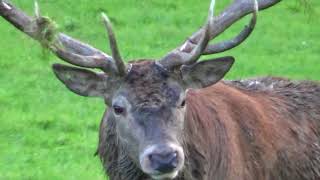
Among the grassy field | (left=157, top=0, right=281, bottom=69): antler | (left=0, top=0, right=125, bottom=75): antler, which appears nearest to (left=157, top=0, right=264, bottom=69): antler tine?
(left=157, top=0, right=281, bottom=69): antler

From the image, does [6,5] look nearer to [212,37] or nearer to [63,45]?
[63,45]

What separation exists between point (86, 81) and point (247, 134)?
1440 mm

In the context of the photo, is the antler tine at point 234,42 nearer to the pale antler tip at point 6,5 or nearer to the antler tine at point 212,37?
the antler tine at point 212,37

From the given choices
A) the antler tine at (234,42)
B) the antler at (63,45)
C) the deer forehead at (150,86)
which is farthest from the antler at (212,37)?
the antler at (63,45)

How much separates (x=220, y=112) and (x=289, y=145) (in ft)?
2.77

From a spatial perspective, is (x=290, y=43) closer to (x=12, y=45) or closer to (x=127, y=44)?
(x=127, y=44)

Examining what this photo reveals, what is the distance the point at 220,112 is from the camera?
8.78 meters

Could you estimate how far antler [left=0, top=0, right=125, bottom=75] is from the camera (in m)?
8.23

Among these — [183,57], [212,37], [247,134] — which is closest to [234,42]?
[212,37]

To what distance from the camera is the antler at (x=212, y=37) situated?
8147 mm

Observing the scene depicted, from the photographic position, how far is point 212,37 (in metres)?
8.85

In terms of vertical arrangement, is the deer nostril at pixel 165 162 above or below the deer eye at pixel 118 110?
below

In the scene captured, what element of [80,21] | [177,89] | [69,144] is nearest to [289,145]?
[177,89]

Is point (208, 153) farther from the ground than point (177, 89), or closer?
closer
